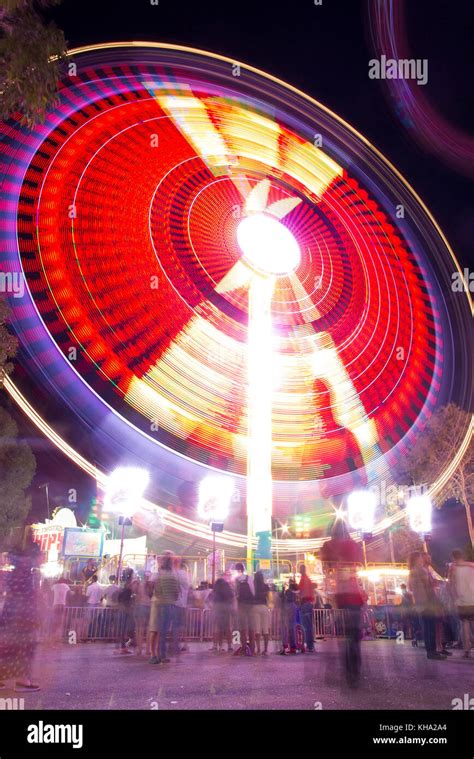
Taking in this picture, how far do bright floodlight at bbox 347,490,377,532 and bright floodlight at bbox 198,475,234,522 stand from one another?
596 centimetres

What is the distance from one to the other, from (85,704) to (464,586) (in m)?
6.12

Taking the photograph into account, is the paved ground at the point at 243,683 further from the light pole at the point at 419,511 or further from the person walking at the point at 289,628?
the light pole at the point at 419,511

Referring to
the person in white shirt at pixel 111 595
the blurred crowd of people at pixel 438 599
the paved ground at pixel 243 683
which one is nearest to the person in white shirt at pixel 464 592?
the blurred crowd of people at pixel 438 599

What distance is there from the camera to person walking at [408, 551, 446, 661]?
8.34 m

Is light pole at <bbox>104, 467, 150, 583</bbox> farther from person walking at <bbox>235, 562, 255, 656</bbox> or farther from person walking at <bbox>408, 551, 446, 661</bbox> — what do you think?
person walking at <bbox>408, 551, 446, 661</bbox>

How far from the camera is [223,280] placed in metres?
20.2

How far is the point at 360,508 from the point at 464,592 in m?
16.0

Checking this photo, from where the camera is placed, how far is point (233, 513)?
4359 cm

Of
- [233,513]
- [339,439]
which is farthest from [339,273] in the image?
[233,513]

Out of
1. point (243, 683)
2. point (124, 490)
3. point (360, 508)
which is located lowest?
point (243, 683)

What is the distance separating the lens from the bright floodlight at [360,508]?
24.3 m

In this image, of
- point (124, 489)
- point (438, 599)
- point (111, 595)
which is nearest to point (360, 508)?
point (124, 489)

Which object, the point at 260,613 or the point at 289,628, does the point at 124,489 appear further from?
the point at 289,628

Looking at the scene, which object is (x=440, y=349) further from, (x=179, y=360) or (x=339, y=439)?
(x=179, y=360)
